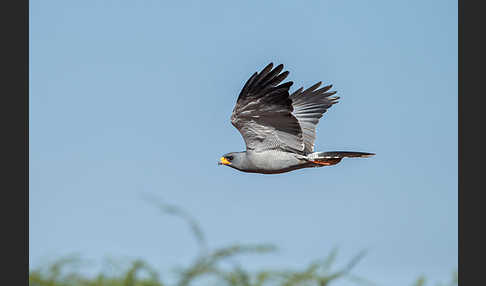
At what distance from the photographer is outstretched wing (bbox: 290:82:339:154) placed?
1270 cm

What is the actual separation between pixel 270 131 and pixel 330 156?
3.72ft

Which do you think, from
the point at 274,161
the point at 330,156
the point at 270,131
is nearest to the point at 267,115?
the point at 270,131

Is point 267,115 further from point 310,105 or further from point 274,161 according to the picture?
point 310,105

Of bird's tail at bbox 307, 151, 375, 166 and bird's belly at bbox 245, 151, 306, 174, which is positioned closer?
bird's tail at bbox 307, 151, 375, 166

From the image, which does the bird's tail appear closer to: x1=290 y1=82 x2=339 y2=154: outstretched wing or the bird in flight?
the bird in flight

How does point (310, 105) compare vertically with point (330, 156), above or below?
above

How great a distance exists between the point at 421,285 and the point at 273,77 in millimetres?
6808

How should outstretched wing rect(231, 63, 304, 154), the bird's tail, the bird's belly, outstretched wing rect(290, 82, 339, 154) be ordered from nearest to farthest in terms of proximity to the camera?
outstretched wing rect(231, 63, 304, 154), the bird's tail, the bird's belly, outstretched wing rect(290, 82, 339, 154)

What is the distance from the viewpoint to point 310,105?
42.9 feet

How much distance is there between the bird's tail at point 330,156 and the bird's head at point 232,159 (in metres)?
1.26

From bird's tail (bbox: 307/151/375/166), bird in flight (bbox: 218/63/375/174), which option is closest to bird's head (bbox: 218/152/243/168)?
bird in flight (bbox: 218/63/375/174)

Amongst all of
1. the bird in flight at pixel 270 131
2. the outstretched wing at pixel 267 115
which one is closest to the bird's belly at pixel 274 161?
the bird in flight at pixel 270 131

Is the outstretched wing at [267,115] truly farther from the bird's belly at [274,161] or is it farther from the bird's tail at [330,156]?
the bird's tail at [330,156]

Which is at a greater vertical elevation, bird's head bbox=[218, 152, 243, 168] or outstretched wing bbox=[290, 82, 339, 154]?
outstretched wing bbox=[290, 82, 339, 154]
